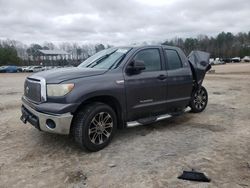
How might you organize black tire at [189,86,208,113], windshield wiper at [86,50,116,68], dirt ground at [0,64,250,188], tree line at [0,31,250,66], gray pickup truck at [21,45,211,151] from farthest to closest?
tree line at [0,31,250,66] → black tire at [189,86,208,113] → windshield wiper at [86,50,116,68] → gray pickup truck at [21,45,211,151] → dirt ground at [0,64,250,188]

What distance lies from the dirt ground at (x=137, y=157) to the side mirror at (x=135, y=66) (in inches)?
51.7

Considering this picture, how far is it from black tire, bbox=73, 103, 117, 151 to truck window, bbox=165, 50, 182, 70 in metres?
1.88

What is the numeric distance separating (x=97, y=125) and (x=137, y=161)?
0.95 m

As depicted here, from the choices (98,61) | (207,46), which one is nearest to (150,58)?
(98,61)

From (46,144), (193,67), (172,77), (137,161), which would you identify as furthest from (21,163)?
(193,67)

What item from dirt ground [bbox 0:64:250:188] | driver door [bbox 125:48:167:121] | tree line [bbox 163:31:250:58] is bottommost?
dirt ground [bbox 0:64:250:188]

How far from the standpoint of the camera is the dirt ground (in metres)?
3.71

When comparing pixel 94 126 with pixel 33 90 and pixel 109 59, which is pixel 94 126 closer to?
pixel 33 90

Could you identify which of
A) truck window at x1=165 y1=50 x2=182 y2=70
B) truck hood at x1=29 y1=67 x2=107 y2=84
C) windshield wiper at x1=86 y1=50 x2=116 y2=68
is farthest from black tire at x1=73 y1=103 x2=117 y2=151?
truck window at x1=165 y1=50 x2=182 y2=70

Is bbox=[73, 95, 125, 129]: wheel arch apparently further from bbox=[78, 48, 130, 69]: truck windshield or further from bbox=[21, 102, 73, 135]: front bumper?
bbox=[78, 48, 130, 69]: truck windshield

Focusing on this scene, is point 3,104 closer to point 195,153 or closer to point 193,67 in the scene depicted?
point 193,67

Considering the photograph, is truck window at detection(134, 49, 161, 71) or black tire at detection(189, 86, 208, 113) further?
black tire at detection(189, 86, 208, 113)

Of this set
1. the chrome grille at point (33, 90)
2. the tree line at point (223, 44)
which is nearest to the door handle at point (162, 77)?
the chrome grille at point (33, 90)

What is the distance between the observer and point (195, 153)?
455cm
